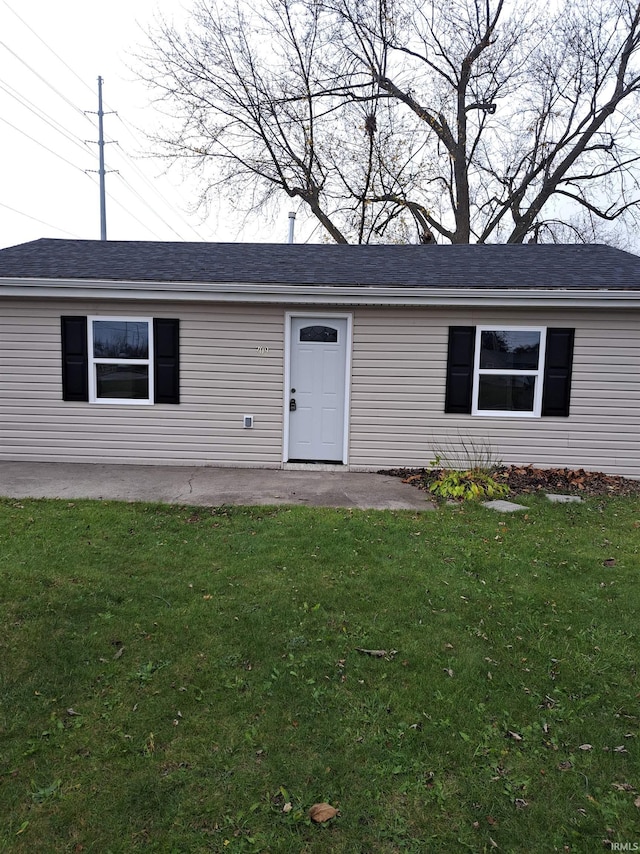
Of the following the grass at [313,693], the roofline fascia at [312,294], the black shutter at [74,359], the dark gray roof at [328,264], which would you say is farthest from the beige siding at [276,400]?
the grass at [313,693]

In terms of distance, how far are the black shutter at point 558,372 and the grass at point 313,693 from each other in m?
3.17

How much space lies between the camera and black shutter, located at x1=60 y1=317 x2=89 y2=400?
769 centimetres

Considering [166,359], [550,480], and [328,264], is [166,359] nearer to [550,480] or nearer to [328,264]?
[328,264]


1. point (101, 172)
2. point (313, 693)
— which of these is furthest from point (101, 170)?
point (313, 693)

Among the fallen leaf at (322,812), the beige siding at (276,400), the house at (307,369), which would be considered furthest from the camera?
the beige siding at (276,400)

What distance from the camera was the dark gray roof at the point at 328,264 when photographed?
24.5ft

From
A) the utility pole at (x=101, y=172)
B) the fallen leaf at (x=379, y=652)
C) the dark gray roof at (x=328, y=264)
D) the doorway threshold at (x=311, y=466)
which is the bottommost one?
the fallen leaf at (x=379, y=652)

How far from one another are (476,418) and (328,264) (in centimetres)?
352

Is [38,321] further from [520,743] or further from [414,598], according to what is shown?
[520,743]


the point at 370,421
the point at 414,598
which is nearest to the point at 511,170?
the point at 370,421

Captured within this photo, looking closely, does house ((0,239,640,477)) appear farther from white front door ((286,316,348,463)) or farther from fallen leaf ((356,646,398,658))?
fallen leaf ((356,646,398,658))

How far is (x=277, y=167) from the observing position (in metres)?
19.3

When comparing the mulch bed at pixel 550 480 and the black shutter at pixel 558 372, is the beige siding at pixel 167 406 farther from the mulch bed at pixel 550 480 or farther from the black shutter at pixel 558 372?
the black shutter at pixel 558 372

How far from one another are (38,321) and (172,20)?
48.7ft
